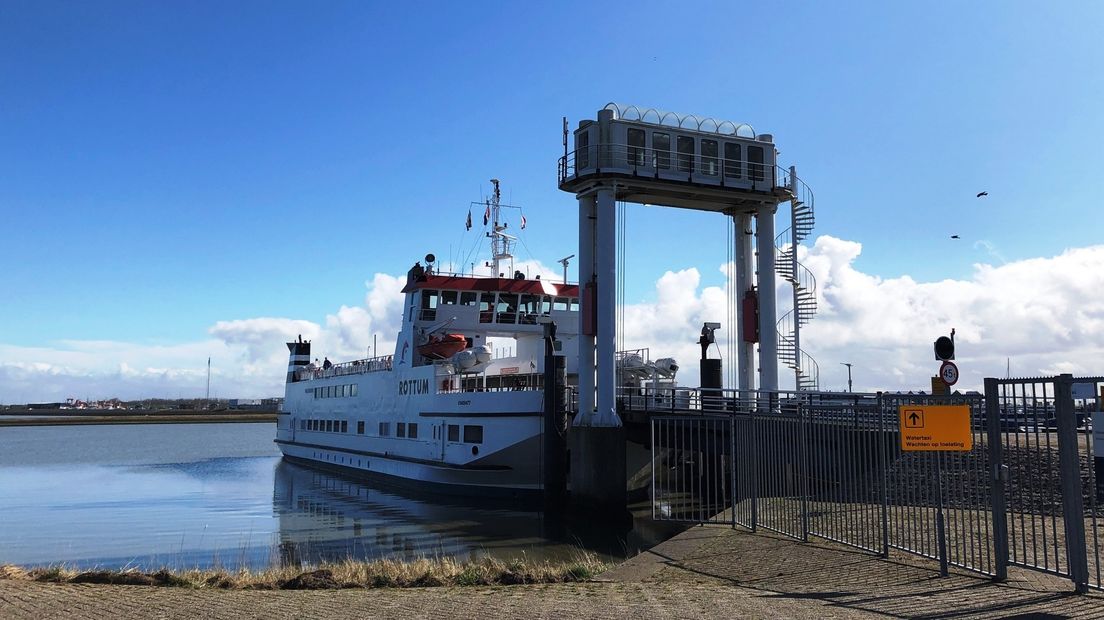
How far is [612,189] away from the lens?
78.0 ft

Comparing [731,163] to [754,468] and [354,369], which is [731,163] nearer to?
[754,468]

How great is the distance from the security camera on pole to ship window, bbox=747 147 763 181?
38.4 ft

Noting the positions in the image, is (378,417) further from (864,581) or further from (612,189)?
(864,581)

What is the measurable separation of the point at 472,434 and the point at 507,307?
23.9 ft

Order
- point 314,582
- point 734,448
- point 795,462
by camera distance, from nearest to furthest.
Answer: point 314,582
point 795,462
point 734,448

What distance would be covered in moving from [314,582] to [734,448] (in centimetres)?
760

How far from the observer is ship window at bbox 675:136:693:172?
25.0 m

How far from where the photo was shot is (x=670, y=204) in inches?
1048

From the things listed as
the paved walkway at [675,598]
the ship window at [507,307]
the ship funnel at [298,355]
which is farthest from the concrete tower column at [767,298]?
the ship funnel at [298,355]

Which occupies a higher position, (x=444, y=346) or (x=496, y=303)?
(x=496, y=303)

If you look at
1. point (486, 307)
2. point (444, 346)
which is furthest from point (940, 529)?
point (486, 307)

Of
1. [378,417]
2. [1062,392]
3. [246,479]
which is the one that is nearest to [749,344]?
[378,417]

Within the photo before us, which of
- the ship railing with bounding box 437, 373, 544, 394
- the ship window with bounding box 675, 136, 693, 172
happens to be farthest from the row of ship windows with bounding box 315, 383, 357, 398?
the ship window with bounding box 675, 136, 693, 172

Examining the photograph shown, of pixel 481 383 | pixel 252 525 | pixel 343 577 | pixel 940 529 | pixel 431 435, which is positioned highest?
pixel 481 383
